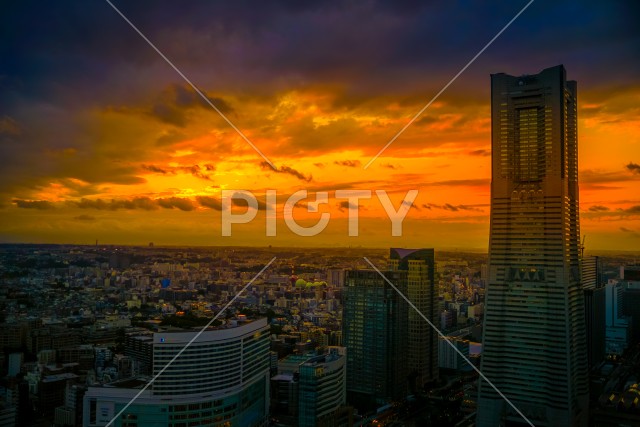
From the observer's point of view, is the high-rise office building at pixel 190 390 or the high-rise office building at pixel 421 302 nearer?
the high-rise office building at pixel 190 390

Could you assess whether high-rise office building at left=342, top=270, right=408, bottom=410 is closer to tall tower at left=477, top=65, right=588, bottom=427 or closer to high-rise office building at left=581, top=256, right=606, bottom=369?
tall tower at left=477, top=65, right=588, bottom=427

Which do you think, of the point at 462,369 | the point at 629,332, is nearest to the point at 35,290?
the point at 462,369

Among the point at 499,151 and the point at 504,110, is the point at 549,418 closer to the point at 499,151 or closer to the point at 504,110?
the point at 499,151

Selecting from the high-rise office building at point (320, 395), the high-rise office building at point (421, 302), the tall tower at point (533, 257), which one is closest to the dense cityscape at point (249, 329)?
the high-rise office building at point (320, 395)

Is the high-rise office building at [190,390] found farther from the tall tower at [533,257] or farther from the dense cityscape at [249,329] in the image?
the tall tower at [533,257]

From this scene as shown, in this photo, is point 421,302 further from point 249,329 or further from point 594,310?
point 249,329

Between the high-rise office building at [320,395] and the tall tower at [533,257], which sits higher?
the tall tower at [533,257]

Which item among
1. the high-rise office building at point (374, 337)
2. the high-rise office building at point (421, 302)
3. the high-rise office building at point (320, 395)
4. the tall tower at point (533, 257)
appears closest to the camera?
the tall tower at point (533, 257)
